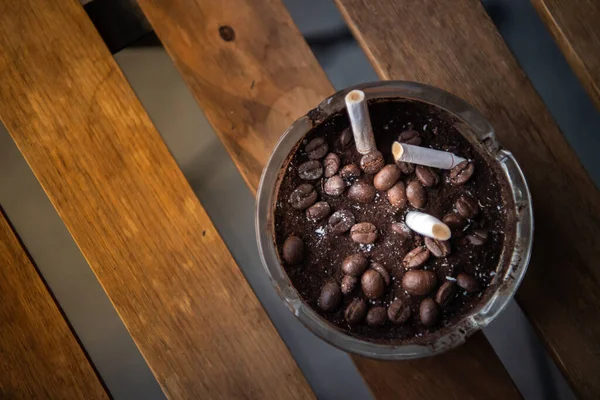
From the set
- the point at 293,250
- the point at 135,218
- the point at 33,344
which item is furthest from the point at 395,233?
the point at 33,344

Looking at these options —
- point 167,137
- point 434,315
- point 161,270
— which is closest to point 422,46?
point 434,315

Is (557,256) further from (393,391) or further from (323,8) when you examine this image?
(323,8)

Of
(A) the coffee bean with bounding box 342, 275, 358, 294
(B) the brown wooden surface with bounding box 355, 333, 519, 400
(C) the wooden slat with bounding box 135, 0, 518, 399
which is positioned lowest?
(B) the brown wooden surface with bounding box 355, 333, 519, 400

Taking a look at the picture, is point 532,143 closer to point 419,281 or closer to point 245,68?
point 419,281

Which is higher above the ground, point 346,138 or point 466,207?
point 346,138

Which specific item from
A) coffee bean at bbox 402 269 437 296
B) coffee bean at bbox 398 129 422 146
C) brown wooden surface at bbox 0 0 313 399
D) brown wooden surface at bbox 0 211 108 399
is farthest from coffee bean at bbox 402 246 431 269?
brown wooden surface at bbox 0 211 108 399

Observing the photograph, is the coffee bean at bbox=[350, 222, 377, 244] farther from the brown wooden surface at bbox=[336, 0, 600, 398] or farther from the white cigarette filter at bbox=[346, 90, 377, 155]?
the brown wooden surface at bbox=[336, 0, 600, 398]
